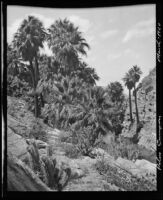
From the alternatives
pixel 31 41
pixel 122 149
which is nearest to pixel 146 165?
pixel 122 149

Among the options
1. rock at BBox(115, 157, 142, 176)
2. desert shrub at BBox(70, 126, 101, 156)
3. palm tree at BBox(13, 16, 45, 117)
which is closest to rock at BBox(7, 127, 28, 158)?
palm tree at BBox(13, 16, 45, 117)

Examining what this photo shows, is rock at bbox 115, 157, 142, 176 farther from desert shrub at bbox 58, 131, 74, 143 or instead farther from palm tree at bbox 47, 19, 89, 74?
palm tree at bbox 47, 19, 89, 74

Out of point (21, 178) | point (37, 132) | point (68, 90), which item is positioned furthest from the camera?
point (68, 90)

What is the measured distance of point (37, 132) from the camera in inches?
148

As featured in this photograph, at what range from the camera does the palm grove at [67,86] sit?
3.80 m

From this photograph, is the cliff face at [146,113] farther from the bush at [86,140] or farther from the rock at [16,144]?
the rock at [16,144]

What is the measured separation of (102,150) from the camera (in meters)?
3.79

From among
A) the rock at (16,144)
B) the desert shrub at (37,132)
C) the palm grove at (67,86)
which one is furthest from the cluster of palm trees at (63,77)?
the rock at (16,144)

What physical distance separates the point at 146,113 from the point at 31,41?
1.51 m

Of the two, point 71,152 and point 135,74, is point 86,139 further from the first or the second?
point 135,74

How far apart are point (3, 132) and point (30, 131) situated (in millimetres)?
290

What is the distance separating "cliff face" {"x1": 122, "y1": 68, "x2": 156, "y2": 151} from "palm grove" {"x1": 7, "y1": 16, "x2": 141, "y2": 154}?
0.07 metres

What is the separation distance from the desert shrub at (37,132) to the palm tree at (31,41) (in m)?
0.12
